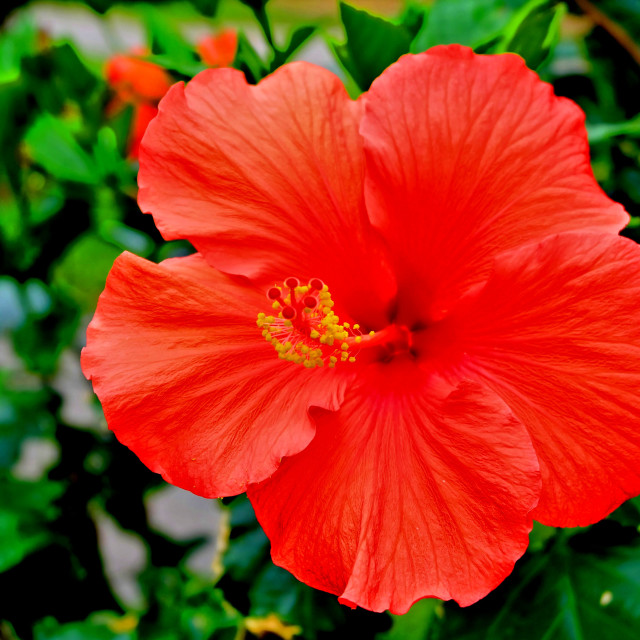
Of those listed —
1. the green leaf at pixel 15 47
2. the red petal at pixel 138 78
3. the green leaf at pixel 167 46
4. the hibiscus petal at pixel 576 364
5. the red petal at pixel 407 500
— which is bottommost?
the green leaf at pixel 15 47

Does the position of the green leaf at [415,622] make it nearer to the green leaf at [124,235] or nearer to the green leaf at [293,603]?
the green leaf at [293,603]

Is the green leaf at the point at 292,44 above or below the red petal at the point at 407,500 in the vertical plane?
above

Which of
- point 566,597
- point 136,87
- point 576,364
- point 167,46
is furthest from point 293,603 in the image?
point 136,87

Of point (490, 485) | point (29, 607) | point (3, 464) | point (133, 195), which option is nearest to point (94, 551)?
point (29, 607)

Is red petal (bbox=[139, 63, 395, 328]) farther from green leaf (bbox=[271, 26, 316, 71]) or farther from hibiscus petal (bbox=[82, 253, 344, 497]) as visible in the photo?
green leaf (bbox=[271, 26, 316, 71])

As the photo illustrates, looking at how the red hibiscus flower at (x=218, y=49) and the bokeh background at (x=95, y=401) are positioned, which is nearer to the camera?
the bokeh background at (x=95, y=401)

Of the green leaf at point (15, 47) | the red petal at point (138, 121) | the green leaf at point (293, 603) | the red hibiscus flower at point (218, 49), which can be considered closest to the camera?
the green leaf at point (293, 603)

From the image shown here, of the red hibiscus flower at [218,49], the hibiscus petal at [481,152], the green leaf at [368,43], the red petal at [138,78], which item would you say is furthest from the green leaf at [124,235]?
the hibiscus petal at [481,152]
